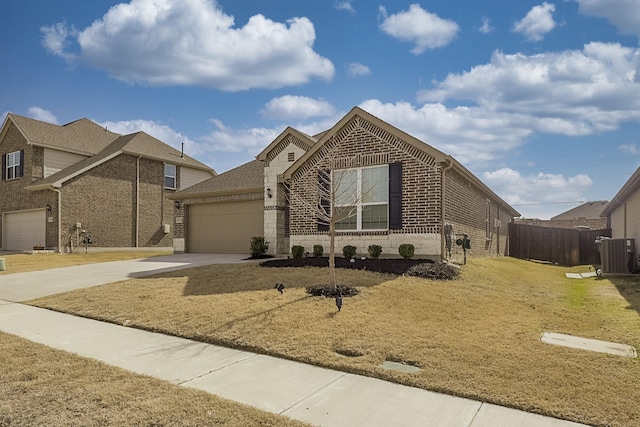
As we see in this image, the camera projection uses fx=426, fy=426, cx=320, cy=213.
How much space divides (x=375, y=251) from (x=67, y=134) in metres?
22.8

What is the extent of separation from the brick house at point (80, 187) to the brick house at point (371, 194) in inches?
387

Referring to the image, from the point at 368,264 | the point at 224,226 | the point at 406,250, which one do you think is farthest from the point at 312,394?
the point at 224,226

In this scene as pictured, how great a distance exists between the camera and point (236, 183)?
19.7 metres

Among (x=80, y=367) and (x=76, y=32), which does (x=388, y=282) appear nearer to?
(x=80, y=367)

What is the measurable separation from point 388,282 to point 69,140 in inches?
950

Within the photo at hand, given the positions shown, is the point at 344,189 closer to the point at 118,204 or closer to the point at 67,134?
the point at 118,204

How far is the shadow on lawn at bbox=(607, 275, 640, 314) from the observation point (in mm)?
8786

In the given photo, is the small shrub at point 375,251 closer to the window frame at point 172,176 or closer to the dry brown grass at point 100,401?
the dry brown grass at point 100,401

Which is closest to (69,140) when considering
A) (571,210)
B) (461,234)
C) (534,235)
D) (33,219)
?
(33,219)

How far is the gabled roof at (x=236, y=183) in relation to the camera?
61.4ft

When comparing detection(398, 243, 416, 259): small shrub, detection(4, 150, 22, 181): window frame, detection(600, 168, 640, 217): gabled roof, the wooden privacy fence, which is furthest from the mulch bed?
detection(4, 150, 22, 181): window frame

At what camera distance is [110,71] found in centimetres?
1430

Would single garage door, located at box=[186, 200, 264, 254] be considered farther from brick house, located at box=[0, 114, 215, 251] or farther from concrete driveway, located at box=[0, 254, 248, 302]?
brick house, located at box=[0, 114, 215, 251]

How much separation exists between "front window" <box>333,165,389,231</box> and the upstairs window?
68.9ft
